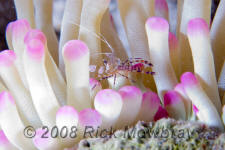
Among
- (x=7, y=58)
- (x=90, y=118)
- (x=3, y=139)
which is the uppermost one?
(x=7, y=58)

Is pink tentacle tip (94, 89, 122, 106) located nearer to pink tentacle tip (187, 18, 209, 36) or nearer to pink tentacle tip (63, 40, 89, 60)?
pink tentacle tip (63, 40, 89, 60)

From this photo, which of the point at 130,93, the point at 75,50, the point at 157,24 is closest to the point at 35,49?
the point at 75,50

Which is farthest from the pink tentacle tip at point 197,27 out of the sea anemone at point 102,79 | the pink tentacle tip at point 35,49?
the pink tentacle tip at point 35,49

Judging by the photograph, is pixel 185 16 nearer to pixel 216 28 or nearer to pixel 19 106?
pixel 216 28

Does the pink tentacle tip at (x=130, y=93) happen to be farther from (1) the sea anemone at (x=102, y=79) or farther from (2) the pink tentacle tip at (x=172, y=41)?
(2) the pink tentacle tip at (x=172, y=41)

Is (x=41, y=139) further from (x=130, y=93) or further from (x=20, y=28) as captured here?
(x=20, y=28)

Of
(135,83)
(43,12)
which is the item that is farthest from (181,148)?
(43,12)

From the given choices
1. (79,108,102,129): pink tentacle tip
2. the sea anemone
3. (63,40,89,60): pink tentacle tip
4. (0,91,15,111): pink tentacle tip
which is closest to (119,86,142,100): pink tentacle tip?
the sea anemone

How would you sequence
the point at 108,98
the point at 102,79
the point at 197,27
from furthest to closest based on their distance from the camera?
the point at 102,79, the point at 197,27, the point at 108,98
